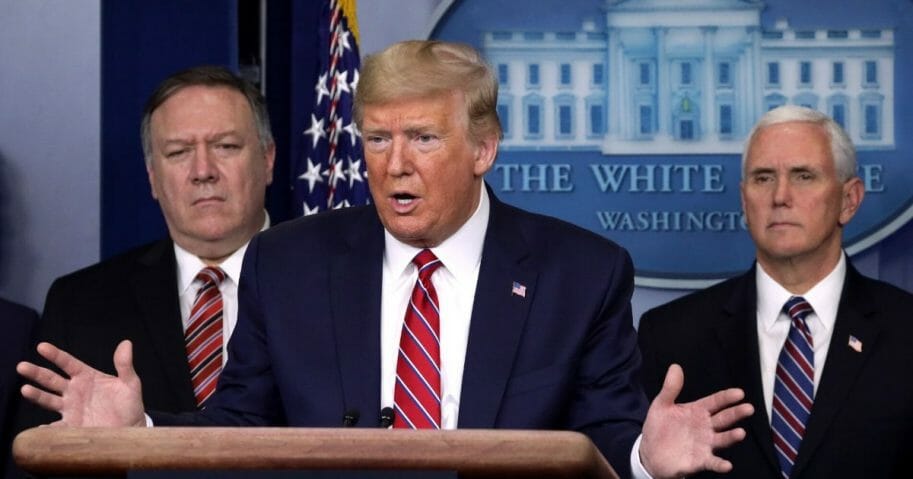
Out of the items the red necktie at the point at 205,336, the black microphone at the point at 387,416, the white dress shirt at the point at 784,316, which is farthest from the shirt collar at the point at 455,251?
the white dress shirt at the point at 784,316

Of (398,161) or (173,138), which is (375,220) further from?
(173,138)

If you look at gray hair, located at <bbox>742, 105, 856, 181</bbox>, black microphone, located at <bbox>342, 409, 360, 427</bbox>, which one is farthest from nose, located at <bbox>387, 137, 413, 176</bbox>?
gray hair, located at <bbox>742, 105, 856, 181</bbox>

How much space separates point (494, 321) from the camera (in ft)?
10.4

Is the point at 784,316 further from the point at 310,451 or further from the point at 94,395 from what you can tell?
the point at 310,451

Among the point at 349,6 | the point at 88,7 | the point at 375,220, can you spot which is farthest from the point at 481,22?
the point at 375,220

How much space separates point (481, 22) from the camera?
201 inches

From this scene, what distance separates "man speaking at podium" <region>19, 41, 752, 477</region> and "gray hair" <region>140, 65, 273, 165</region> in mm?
1366

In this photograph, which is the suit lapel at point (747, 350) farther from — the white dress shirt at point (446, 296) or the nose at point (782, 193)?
the white dress shirt at point (446, 296)

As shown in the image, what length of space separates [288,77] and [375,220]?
1.95m

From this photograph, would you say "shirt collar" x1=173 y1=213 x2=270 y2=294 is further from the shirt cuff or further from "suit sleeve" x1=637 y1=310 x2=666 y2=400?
the shirt cuff

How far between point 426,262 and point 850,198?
1.84 m

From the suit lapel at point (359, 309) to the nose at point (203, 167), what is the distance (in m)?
1.20

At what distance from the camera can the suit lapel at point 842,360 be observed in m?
4.25

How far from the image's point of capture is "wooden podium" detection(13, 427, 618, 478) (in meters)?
1.93
